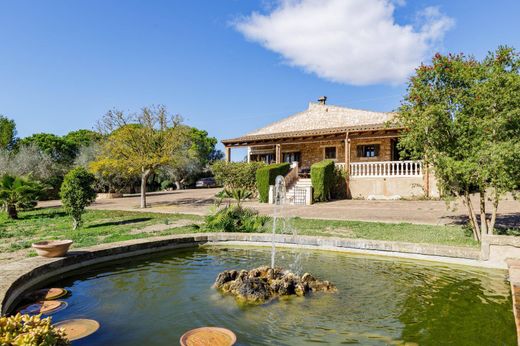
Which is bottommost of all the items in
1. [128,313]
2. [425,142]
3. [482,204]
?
[128,313]

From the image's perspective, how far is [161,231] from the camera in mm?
11023

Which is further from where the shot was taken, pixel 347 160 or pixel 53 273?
pixel 347 160

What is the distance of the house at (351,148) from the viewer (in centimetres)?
2032

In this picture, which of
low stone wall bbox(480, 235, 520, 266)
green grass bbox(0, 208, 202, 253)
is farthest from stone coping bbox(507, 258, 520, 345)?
green grass bbox(0, 208, 202, 253)

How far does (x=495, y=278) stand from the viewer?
21.0 feet

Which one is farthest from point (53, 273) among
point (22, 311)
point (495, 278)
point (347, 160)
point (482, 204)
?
point (347, 160)

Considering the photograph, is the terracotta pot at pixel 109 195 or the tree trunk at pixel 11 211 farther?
the terracotta pot at pixel 109 195

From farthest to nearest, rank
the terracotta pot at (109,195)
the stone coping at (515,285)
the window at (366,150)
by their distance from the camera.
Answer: the terracotta pot at (109,195)
the window at (366,150)
the stone coping at (515,285)

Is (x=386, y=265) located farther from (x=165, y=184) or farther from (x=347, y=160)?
(x=165, y=184)

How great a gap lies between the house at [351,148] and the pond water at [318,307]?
10.5 metres

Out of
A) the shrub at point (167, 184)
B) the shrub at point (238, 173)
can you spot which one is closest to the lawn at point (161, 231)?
the shrub at point (238, 173)

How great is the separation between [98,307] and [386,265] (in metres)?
5.58

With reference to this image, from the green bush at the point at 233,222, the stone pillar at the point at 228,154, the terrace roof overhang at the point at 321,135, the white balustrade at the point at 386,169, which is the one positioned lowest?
the green bush at the point at 233,222

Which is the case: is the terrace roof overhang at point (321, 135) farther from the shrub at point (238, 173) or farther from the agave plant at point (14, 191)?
the agave plant at point (14, 191)
